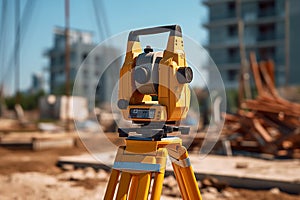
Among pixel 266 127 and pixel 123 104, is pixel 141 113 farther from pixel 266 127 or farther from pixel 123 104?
pixel 266 127

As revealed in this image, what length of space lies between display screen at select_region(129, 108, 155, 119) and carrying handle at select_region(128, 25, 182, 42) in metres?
0.59

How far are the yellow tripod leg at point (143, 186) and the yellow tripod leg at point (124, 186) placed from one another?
13 centimetres

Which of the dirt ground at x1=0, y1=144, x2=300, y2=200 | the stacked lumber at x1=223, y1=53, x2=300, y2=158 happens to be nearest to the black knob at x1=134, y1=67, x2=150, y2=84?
the dirt ground at x1=0, y1=144, x2=300, y2=200

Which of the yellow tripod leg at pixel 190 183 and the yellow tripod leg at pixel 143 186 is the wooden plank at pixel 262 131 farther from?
the yellow tripod leg at pixel 143 186

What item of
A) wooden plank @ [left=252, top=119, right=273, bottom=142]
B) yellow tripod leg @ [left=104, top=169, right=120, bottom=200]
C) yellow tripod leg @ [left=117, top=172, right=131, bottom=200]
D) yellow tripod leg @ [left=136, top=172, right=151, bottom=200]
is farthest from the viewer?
wooden plank @ [left=252, top=119, right=273, bottom=142]

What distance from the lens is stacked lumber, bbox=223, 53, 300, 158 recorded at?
10.0 m

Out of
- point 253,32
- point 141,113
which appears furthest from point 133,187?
point 253,32

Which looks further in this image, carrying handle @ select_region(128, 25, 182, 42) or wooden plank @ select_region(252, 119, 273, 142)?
wooden plank @ select_region(252, 119, 273, 142)

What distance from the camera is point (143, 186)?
2896 millimetres

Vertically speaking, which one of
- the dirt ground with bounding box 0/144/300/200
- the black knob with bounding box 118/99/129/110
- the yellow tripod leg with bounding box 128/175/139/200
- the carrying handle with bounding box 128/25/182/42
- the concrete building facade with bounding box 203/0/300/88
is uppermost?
the concrete building facade with bounding box 203/0/300/88

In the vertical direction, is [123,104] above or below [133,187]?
above

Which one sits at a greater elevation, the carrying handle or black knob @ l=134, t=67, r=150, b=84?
the carrying handle

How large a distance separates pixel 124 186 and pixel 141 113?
1.83ft

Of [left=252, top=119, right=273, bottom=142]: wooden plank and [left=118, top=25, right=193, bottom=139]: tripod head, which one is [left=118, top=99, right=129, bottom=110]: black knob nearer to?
[left=118, top=25, right=193, bottom=139]: tripod head
